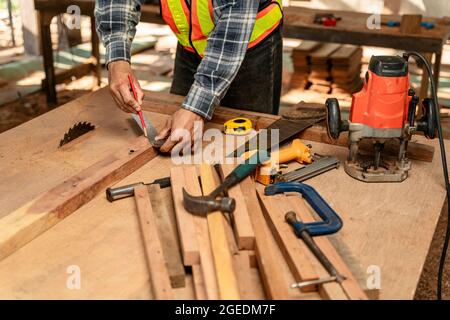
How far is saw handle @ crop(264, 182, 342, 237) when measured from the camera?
138 centimetres

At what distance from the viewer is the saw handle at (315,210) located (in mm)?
1376

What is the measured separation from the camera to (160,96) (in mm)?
2354

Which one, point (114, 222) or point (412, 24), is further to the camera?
point (412, 24)

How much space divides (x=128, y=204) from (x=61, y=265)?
0.31m

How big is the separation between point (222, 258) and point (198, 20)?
4.01 feet

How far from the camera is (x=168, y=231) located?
4.63 ft

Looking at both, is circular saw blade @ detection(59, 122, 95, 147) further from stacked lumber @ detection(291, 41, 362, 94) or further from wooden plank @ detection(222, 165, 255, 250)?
stacked lumber @ detection(291, 41, 362, 94)

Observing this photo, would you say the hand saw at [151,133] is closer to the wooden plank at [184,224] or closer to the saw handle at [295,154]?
the wooden plank at [184,224]

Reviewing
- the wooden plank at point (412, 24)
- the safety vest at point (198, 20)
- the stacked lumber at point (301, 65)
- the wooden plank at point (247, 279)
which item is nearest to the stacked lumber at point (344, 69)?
the stacked lumber at point (301, 65)

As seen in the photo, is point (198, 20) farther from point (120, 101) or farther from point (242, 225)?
point (242, 225)

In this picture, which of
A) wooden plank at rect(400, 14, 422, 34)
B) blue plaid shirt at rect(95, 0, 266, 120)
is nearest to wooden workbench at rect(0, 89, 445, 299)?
blue plaid shirt at rect(95, 0, 266, 120)

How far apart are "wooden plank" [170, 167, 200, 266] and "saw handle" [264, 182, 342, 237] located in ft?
0.80

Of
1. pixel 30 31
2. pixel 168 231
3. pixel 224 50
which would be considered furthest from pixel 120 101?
pixel 30 31
